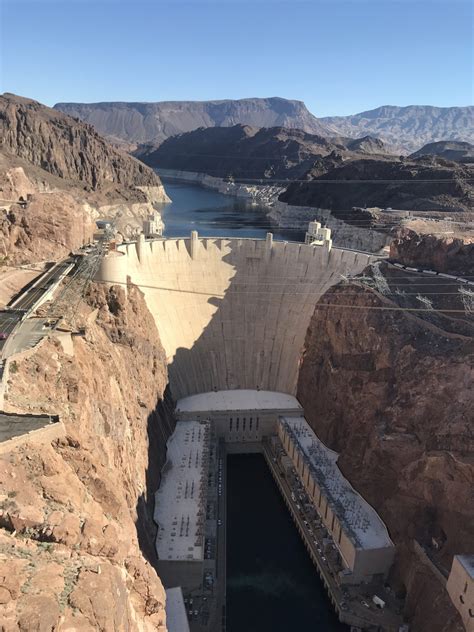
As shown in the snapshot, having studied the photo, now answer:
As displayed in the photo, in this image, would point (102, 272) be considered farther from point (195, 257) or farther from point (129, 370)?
point (195, 257)

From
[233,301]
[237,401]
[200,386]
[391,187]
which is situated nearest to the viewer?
[237,401]

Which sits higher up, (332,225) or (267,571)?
(332,225)

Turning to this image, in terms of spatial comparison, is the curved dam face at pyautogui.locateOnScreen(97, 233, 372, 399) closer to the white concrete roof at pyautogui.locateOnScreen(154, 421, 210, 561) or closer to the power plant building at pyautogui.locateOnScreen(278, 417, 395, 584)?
the white concrete roof at pyautogui.locateOnScreen(154, 421, 210, 561)

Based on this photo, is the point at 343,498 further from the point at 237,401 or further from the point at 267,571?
the point at 237,401

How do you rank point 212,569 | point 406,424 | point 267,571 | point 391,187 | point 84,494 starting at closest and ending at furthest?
point 84,494 → point 212,569 → point 267,571 → point 406,424 → point 391,187

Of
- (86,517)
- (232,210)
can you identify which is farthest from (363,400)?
(232,210)

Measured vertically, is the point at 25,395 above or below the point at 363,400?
above

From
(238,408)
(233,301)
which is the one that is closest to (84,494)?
(238,408)
